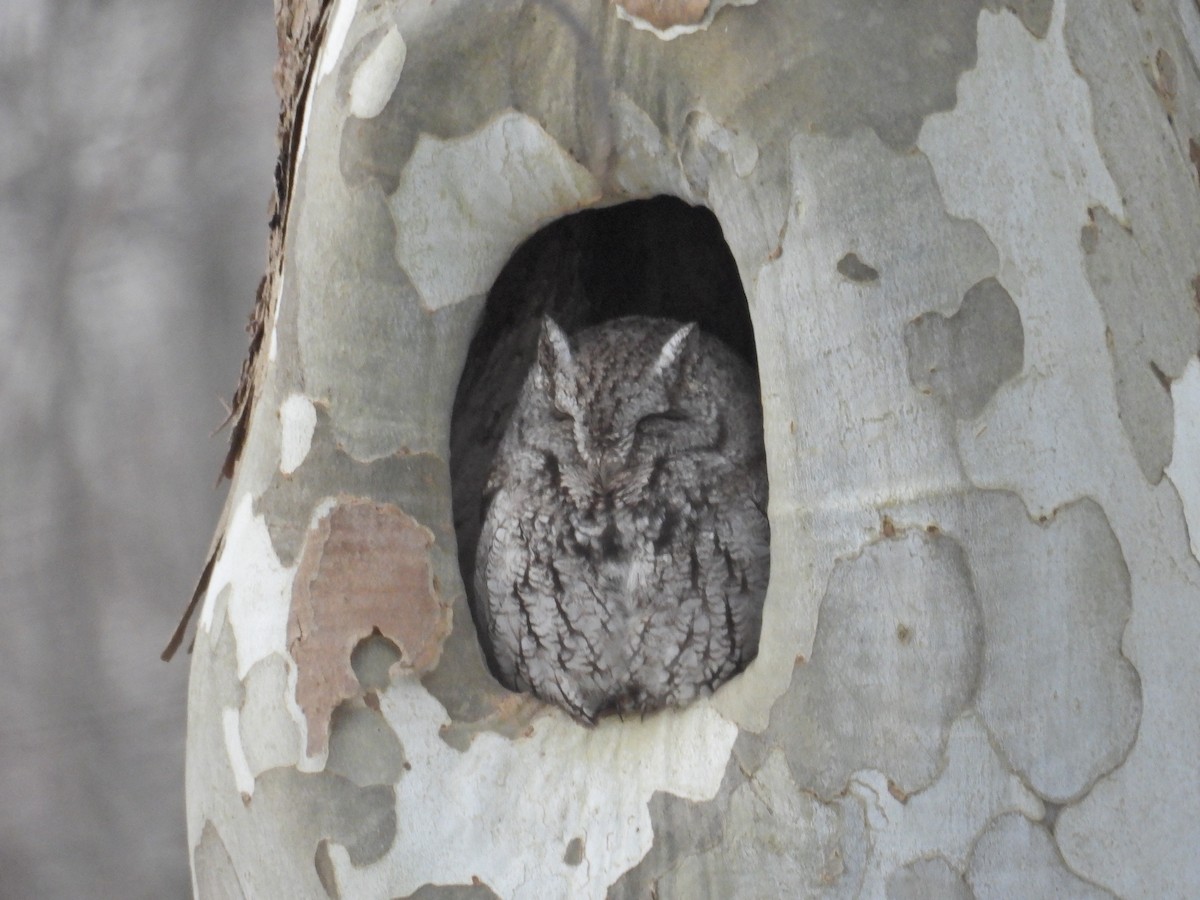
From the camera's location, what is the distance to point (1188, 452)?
3.65 ft

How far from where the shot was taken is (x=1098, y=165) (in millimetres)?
1109

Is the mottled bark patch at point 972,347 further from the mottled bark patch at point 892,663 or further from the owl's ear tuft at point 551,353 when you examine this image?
the owl's ear tuft at point 551,353

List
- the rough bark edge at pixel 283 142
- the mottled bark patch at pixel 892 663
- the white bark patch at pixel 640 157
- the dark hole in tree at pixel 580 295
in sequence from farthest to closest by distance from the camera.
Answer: the dark hole in tree at pixel 580 295 → the rough bark edge at pixel 283 142 → the white bark patch at pixel 640 157 → the mottled bark patch at pixel 892 663

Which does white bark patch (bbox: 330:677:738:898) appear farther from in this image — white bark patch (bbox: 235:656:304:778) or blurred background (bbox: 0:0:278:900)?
blurred background (bbox: 0:0:278:900)

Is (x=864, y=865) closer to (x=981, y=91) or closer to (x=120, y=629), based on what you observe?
(x=981, y=91)

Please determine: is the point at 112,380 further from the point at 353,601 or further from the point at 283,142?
the point at 353,601

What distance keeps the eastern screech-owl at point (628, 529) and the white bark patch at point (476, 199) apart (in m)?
0.18

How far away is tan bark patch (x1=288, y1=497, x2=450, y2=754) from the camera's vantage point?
1254mm

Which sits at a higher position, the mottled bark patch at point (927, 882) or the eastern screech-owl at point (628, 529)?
the eastern screech-owl at point (628, 529)

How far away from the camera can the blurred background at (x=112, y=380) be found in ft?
9.32

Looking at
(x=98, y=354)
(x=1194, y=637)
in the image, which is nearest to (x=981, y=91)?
(x=1194, y=637)

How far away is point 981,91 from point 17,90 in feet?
8.87

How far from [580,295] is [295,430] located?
0.57 m

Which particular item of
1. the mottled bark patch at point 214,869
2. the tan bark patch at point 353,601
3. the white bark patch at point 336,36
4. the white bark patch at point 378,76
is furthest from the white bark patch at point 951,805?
the white bark patch at point 336,36
